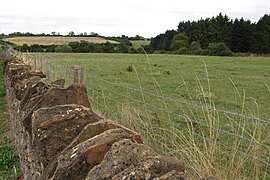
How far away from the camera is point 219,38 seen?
64.1 metres

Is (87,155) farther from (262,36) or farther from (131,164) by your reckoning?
(262,36)

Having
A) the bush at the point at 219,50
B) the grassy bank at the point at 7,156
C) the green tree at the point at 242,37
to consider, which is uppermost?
the green tree at the point at 242,37

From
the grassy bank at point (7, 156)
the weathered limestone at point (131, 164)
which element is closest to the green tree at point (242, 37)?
the grassy bank at point (7, 156)

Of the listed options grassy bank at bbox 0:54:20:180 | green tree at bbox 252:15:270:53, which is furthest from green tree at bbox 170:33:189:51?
grassy bank at bbox 0:54:20:180

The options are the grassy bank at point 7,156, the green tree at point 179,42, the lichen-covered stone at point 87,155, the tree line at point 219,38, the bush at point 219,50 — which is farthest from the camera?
the green tree at point 179,42

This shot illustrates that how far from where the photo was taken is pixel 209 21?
69.2 meters

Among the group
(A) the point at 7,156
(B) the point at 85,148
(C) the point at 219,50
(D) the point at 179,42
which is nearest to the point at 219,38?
(D) the point at 179,42

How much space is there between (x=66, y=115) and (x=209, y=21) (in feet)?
226

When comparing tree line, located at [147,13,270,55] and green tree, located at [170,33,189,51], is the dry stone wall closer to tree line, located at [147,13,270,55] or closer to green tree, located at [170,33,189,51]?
tree line, located at [147,13,270,55]

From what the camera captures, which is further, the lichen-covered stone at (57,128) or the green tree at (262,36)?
the green tree at (262,36)

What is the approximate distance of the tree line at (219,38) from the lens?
58188 millimetres

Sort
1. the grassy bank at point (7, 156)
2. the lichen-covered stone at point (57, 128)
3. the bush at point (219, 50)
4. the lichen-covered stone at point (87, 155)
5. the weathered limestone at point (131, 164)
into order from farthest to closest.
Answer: the bush at point (219, 50) → the grassy bank at point (7, 156) → the lichen-covered stone at point (57, 128) → the lichen-covered stone at point (87, 155) → the weathered limestone at point (131, 164)

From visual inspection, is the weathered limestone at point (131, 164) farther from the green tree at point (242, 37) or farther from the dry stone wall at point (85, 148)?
the green tree at point (242, 37)

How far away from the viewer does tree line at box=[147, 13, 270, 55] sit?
58188 millimetres
